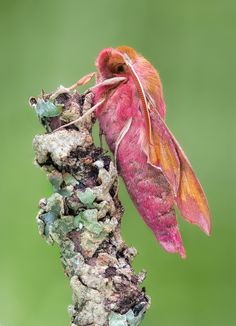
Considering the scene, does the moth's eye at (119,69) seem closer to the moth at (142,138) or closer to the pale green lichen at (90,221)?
the moth at (142,138)

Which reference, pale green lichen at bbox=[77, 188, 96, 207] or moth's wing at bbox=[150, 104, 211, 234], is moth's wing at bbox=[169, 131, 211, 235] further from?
pale green lichen at bbox=[77, 188, 96, 207]

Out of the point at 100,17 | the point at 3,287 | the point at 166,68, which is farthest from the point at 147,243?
the point at 100,17

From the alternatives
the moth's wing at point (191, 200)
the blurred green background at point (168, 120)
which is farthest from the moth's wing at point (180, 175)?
the blurred green background at point (168, 120)

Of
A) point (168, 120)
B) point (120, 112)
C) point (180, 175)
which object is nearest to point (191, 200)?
point (180, 175)

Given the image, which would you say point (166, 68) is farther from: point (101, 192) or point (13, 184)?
point (101, 192)

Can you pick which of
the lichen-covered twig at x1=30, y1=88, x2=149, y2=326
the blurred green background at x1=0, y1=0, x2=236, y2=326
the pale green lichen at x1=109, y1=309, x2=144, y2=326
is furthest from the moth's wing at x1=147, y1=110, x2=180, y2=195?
the blurred green background at x1=0, y1=0, x2=236, y2=326

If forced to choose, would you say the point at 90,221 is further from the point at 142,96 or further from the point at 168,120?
the point at 168,120

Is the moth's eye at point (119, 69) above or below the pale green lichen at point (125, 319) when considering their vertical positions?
above
